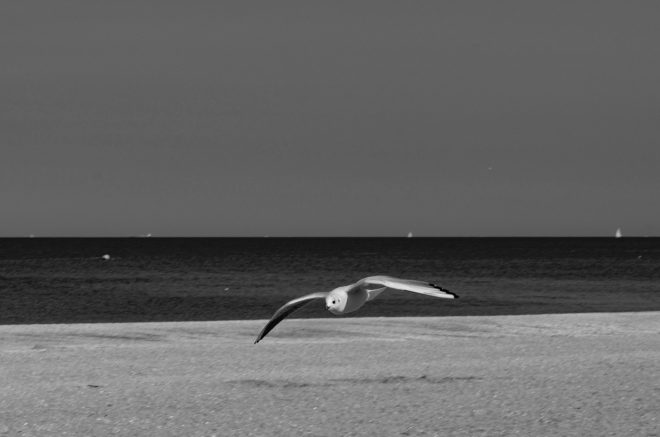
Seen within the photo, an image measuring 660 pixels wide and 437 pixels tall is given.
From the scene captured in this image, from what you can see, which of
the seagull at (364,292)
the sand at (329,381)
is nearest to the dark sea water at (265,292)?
the sand at (329,381)

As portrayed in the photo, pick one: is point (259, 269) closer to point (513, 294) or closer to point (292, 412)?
point (513, 294)

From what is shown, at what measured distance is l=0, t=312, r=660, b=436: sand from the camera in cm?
1306

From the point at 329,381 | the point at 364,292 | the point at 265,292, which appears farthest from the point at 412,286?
the point at 265,292

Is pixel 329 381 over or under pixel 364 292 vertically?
under

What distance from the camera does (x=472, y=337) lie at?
23.9m

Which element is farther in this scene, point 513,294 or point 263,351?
point 513,294

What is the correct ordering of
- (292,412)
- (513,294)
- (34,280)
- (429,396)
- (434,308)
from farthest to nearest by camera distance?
(34,280)
(513,294)
(434,308)
(429,396)
(292,412)

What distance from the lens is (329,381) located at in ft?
54.6

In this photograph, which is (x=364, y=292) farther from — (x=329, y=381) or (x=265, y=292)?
(x=265, y=292)

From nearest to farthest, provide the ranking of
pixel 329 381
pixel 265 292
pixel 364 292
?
pixel 364 292, pixel 329 381, pixel 265 292

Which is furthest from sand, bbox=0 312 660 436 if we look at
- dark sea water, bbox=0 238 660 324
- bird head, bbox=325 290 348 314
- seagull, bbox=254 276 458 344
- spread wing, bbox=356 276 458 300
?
dark sea water, bbox=0 238 660 324

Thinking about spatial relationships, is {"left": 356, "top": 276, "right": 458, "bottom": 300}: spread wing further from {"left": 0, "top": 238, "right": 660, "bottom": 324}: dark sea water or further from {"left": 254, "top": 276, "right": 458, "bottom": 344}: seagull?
{"left": 0, "top": 238, "right": 660, "bottom": 324}: dark sea water

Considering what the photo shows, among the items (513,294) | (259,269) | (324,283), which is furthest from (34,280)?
(513,294)

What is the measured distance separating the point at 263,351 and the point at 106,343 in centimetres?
337
